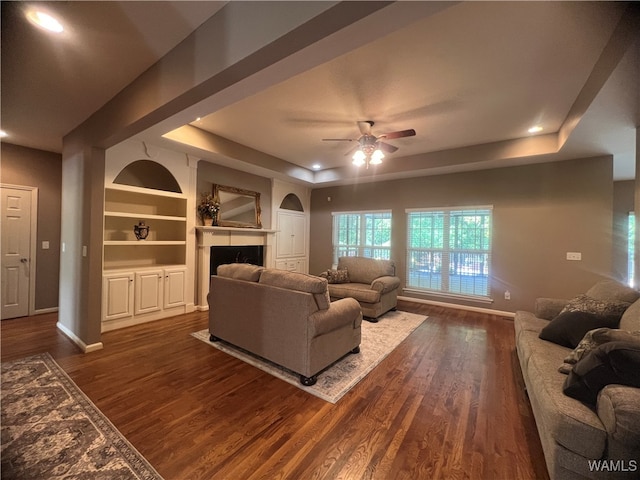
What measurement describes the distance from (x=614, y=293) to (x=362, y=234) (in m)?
4.44

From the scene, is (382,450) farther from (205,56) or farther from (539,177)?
(539,177)

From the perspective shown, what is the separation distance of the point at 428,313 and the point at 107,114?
5.36 metres

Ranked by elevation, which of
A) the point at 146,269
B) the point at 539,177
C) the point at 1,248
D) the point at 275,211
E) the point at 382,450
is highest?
the point at 539,177

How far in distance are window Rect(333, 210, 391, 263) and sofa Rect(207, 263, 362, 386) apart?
335 cm

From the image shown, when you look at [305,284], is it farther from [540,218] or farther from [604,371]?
[540,218]

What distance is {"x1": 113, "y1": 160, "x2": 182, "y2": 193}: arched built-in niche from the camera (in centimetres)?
419

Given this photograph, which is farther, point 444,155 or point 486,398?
point 444,155

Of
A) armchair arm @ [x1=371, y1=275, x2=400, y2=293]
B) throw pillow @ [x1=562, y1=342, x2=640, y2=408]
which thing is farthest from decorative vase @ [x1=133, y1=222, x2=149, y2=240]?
throw pillow @ [x1=562, y1=342, x2=640, y2=408]

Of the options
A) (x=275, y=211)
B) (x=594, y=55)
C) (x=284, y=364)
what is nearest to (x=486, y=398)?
(x=284, y=364)

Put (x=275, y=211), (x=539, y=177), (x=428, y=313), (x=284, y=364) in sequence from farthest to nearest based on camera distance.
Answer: (x=275, y=211), (x=428, y=313), (x=539, y=177), (x=284, y=364)

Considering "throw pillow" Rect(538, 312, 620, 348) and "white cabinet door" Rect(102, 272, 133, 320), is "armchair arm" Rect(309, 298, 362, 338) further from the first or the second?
"white cabinet door" Rect(102, 272, 133, 320)

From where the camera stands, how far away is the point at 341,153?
16.3ft

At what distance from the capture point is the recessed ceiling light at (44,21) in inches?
67.9

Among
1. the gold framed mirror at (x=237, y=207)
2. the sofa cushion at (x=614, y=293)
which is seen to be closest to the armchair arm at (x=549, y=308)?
the sofa cushion at (x=614, y=293)
